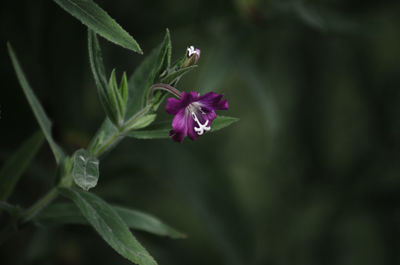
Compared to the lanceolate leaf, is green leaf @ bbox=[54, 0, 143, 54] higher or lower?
higher

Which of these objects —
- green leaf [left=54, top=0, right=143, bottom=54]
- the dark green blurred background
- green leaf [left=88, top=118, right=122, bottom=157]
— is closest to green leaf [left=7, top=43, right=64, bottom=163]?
green leaf [left=88, top=118, right=122, bottom=157]

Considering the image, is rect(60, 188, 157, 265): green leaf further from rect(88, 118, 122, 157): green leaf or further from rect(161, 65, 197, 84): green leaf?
rect(161, 65, 197, 84): green leaf

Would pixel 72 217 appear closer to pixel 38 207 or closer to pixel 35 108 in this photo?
pixel 38 207

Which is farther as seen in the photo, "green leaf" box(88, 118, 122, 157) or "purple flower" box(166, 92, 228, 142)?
"green leaf" box(88, 118, 122, 157)

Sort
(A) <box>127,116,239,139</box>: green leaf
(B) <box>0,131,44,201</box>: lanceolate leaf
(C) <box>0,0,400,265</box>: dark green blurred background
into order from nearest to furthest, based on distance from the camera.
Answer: (A) <box>127,116,239,139</box>: green leaf, (B) <box>0,131,44,201</box>: lanceolate leaf, (C) <box>0,0,400,265</box>: dark green blurred background

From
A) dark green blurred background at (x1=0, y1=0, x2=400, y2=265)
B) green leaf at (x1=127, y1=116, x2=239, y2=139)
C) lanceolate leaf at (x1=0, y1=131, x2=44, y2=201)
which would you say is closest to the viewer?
green leaf at (x1=127, y1=116, x2=239, y2=139)

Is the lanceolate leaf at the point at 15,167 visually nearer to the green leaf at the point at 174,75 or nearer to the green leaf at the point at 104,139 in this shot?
the green leaf at the point at 104,139

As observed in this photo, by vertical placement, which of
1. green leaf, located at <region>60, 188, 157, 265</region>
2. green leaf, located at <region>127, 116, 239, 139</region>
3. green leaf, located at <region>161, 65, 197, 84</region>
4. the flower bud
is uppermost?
the flower bud

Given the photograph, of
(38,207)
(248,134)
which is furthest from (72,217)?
(248,134)
